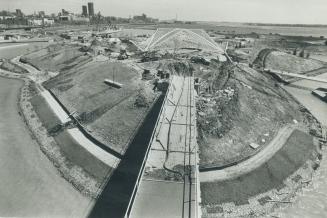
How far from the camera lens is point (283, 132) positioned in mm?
45594

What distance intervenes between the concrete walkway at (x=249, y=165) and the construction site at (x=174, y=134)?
14 centimetres

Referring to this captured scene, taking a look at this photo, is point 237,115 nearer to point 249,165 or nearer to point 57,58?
point 249,165

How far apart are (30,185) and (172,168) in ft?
61.1

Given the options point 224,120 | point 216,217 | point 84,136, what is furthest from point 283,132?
point 84,136

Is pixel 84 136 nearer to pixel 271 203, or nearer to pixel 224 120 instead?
pixel 224 120

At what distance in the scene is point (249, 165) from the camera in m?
35.7

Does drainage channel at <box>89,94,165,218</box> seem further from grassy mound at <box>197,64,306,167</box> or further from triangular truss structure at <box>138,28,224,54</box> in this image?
triangular truss structure at <box>138,28,224,54</box>

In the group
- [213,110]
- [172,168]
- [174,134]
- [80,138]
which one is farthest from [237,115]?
[80,138]

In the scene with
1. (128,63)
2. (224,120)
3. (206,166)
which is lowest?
(206,166)

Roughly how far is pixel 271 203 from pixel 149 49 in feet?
205

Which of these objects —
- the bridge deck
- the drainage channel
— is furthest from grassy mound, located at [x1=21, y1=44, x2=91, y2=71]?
the bridge deck

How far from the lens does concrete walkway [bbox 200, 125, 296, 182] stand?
32.8m

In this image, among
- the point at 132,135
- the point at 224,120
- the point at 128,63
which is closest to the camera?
the point at 132,135

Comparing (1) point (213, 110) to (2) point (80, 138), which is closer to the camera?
(2) point (80, 138)
